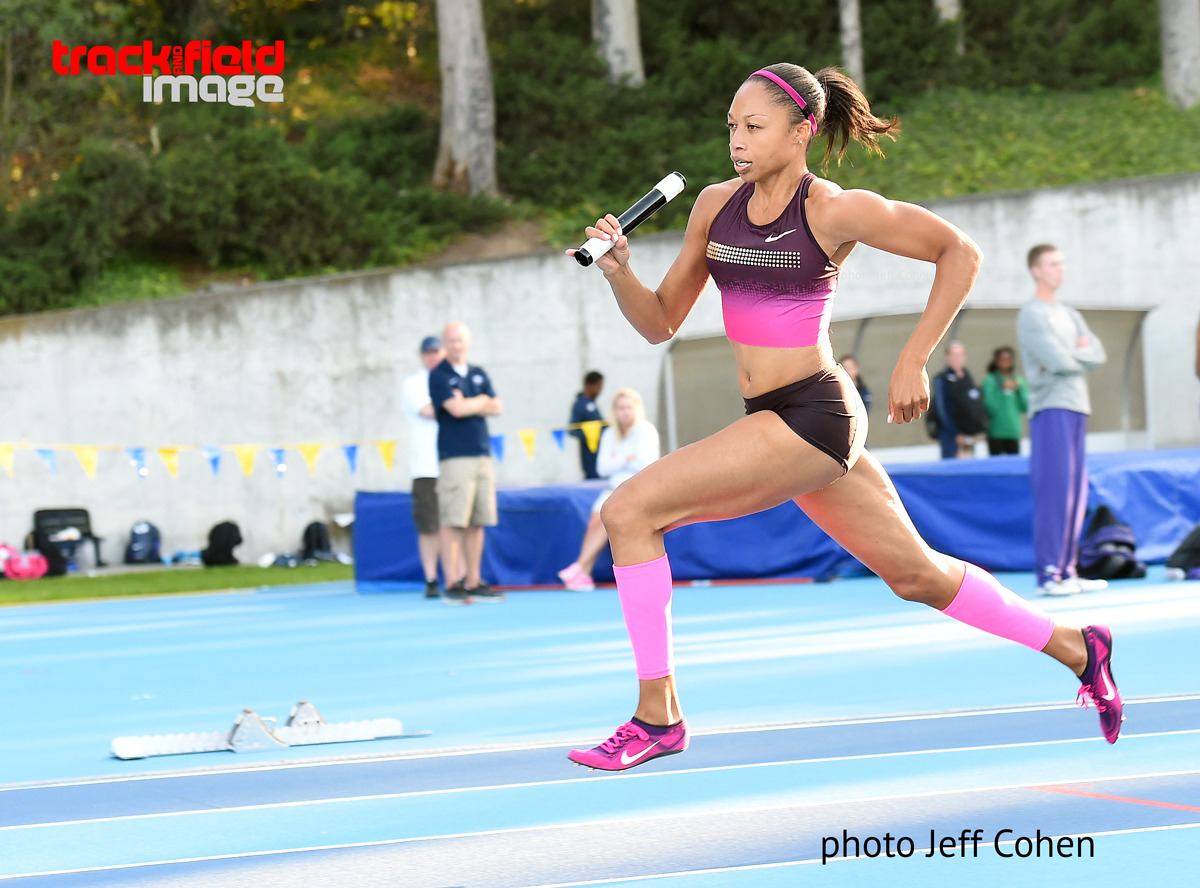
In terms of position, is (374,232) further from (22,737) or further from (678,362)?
(22,737)

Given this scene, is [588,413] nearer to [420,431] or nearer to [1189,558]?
[420,431]

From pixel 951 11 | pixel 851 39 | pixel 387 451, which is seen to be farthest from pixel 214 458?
pixel 951 11

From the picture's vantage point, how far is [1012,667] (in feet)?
21.4

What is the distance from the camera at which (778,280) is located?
3758 mm

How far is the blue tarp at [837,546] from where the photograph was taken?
11.4m

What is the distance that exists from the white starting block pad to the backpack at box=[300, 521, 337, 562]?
1284 centimetres

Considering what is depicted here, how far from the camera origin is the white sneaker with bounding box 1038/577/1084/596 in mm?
9234

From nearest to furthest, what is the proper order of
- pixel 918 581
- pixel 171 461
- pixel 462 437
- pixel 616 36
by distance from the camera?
pixel 918 581 → pixel 462 437 → pixel 171 461 → pixel 616 36

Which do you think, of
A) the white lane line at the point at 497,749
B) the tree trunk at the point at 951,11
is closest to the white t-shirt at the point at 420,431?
the white lane line at the point at 497,749

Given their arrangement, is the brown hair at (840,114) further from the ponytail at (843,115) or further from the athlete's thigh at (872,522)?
the athlete's thigh at (872,522)

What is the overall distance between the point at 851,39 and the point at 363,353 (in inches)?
440

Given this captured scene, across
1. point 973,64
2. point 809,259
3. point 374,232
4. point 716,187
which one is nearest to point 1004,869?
point 809,259

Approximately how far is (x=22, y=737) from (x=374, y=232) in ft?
52.6

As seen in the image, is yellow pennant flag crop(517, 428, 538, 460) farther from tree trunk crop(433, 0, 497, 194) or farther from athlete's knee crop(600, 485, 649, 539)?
athlete's knee crop(600, 485, 649, 539)
